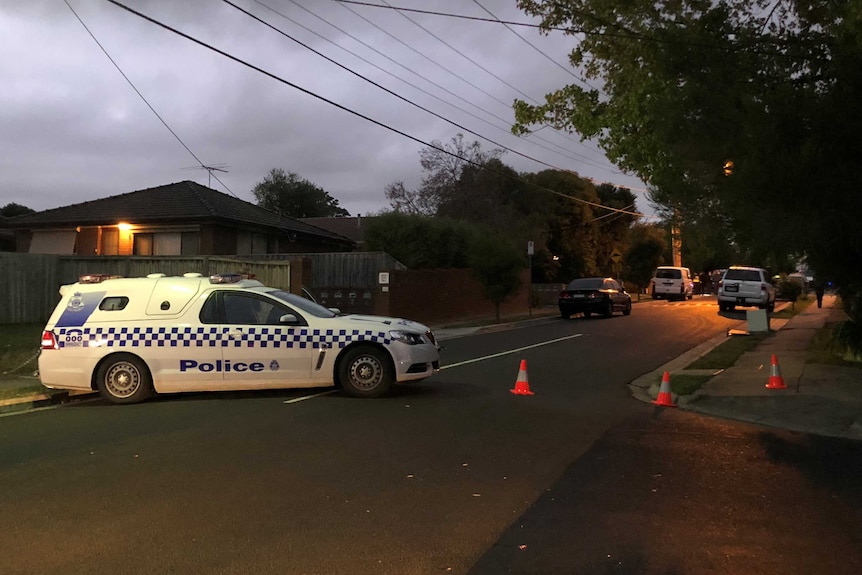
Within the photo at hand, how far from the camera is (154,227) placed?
2683 centimetres

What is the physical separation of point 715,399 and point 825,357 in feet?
15.8

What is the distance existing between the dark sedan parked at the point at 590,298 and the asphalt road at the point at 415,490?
59.3 feet

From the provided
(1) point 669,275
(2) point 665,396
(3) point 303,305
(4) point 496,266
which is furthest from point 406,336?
(1) point 669,275

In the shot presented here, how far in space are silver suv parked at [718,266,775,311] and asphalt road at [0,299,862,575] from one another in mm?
22032

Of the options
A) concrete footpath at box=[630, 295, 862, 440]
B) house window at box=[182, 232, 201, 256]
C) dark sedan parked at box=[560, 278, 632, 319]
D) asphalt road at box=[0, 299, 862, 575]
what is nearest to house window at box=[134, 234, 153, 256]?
house window at box=[182, 232, 201, 256]

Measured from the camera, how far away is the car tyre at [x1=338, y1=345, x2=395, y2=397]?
31.5ft

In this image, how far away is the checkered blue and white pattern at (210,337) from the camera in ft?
31.1

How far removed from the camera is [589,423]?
326 inches

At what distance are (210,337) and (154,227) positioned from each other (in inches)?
749

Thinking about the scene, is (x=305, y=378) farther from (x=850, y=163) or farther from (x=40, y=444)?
(x=850, y=163)

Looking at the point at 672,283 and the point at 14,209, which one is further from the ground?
the point at 14,209

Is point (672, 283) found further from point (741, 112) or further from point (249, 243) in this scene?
point (741, 112)

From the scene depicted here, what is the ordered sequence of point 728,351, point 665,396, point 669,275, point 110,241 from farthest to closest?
point 669,275 → point 110,241 → point 728,351 → point 665,396

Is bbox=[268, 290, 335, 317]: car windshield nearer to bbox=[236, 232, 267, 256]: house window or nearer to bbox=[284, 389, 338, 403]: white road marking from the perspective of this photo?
bbox=[284, 389, 338, 403]: white road marking
